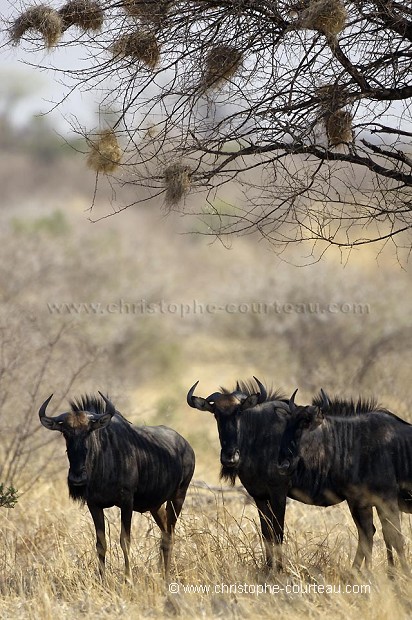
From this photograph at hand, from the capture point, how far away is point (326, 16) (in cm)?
607

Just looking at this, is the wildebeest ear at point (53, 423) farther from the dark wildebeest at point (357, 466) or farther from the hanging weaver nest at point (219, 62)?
the hanging weaver nest at point (219, 62)

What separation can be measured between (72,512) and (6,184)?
33.5m

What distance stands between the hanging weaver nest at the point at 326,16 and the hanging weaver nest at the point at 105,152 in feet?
5.14

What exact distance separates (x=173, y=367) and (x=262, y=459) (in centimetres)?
1482

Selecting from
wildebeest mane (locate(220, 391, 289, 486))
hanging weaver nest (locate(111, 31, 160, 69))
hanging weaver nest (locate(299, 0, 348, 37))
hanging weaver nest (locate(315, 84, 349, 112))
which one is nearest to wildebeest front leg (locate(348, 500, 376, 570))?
wildebeest mane (locate(220, 391, 289, 486))

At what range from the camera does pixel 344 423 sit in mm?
7293

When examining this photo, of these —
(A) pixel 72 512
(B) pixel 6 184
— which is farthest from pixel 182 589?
(B) pixel 6 184

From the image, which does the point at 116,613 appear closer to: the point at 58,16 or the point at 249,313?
the point at 58,16

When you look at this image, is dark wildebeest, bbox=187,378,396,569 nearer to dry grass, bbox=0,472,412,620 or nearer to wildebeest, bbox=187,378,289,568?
wildebeest, bbox=187,378,289,568

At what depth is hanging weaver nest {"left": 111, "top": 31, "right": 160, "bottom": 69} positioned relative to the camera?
684cm

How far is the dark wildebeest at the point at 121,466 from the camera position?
684 cm

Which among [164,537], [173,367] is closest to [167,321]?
[173,367]

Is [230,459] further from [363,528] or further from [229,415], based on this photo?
[363,528]

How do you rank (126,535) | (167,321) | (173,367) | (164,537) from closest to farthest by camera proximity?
(126,535) < (164,537) < (173,367) < (167,321)
